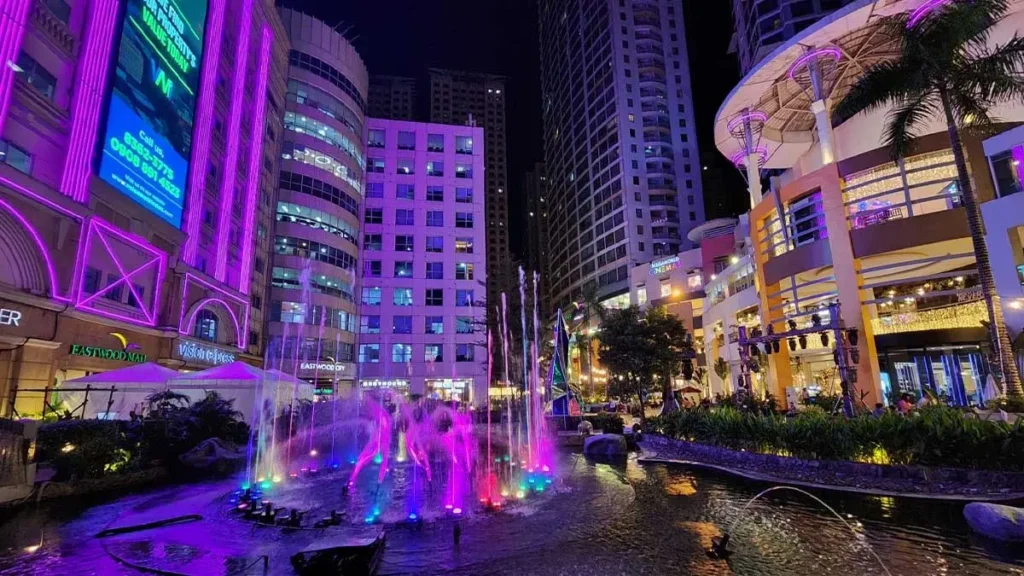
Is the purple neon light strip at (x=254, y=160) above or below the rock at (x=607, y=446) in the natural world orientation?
above

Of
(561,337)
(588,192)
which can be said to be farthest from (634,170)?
(561,337)

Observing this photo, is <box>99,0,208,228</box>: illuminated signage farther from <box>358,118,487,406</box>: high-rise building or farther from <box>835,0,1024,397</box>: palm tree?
<box>835,0,1024,397</box>: palm tree

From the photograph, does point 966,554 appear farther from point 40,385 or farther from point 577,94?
point 577,94

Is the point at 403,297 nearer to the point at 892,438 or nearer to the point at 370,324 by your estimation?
the point at 370,324

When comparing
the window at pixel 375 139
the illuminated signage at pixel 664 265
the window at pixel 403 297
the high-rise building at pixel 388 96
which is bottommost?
the window at pixel 403 297

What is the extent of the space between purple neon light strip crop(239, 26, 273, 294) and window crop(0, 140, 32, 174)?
18670 millimetres

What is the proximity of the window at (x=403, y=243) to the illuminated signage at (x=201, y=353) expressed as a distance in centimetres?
2593

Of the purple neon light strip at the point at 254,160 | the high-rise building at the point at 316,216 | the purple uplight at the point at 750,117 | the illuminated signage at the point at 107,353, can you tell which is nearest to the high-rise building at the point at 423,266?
the high-rise building at the point at 316,216

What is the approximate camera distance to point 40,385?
19.8 m

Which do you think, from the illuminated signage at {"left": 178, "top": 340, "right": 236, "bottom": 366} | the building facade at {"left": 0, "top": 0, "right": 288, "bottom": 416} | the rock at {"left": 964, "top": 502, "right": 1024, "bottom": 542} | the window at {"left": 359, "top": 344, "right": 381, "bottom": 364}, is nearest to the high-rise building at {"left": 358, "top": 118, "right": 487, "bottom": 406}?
the window at {"left": 359, "top": 344, "right": 381, "bottom": 364}

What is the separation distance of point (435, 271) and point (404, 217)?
24.3 feet

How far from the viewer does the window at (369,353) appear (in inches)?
2159

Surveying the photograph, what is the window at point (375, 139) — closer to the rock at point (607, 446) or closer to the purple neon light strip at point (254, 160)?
the purple neon light strip at point (254, 160)

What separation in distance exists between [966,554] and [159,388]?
81.1 ft
